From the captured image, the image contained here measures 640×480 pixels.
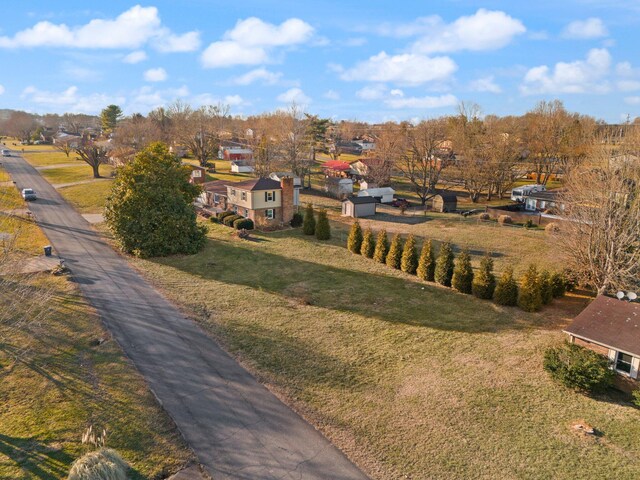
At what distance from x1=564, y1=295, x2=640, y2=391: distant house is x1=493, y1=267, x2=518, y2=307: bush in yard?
19.1 feet

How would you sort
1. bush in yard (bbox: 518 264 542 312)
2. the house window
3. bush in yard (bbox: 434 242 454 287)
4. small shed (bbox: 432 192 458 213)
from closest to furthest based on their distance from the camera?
the house window → bush in yard (bbox: 518 264 542 312) → bush in yard (bbox: 434 242 454 287) → small shed (bbox: 432 192 458 213)

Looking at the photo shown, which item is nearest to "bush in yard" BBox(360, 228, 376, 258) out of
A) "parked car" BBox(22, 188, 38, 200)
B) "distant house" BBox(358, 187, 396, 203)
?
"distant house" BBox(358, 187, 396, 203)

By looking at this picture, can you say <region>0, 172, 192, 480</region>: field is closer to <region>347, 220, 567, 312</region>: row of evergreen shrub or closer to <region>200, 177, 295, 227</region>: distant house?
<region>347, 220, 567, 312</region>: row of evergreen shrub

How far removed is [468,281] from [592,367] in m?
12.4

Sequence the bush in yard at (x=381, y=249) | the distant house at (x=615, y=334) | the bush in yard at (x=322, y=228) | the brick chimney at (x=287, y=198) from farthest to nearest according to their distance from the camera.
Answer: the brick chimney at (x=287, y=198)
the bush in yard at (x=322, y=228)
the bush in yard at (x=381, y=249)
the distant house at (x=615, y=334)

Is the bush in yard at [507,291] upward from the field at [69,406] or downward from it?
upward

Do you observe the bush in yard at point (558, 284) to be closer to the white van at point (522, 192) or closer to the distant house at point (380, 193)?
the distant house at point (380, 193)

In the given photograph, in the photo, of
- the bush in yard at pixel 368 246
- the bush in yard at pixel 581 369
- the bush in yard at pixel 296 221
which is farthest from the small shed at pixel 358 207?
the bush in yard at pixel 581 369

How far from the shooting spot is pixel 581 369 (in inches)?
711

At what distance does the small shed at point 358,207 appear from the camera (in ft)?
190

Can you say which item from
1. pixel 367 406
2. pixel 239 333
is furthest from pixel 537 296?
pixel 239 333

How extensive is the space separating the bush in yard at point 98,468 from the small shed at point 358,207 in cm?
4752

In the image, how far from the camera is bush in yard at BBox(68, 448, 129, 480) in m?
12.1

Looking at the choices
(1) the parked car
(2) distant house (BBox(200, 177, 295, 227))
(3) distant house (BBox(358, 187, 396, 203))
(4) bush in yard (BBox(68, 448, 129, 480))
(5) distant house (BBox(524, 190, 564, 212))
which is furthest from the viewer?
(3) distant house (BBox(358, 187, 396, 203))
